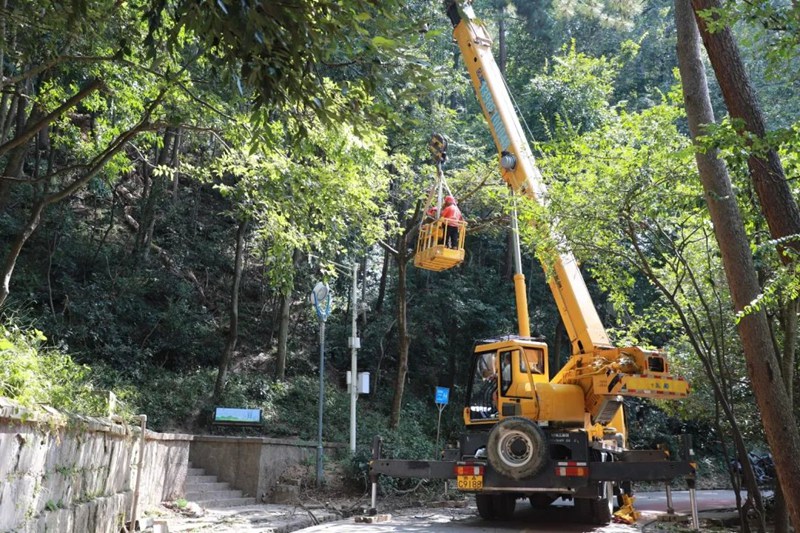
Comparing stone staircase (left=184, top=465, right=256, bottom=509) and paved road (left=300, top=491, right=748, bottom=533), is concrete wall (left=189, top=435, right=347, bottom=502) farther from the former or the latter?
paved road (left=300, top=491, right=748, bottom=533)

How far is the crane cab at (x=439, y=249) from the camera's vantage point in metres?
13.7

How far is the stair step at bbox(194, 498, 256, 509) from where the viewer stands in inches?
549

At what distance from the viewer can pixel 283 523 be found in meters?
12.1

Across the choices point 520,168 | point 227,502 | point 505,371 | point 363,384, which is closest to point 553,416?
point 505,371

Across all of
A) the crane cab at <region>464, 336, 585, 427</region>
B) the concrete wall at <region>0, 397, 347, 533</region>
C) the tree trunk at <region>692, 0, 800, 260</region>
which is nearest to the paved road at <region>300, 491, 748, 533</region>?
the crane cab at <region>464, 336, 585, 427</region>

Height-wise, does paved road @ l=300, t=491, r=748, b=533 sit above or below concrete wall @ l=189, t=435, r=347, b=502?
below

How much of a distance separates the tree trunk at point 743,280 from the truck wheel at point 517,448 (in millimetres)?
3802

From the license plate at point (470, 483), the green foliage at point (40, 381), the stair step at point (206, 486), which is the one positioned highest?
the green foliage at point (40, 381)

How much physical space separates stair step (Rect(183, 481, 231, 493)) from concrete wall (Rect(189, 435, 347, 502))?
189mm

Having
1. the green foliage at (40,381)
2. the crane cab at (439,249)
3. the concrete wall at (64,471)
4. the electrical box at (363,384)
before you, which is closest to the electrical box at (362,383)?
the electrical box at (363,384)

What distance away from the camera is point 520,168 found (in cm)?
1380

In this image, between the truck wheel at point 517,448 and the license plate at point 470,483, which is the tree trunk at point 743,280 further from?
the license plate at point 470,483

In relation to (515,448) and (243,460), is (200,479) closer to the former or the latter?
(243,460)

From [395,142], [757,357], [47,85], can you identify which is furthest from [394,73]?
[395,142]
